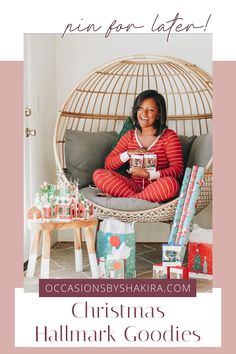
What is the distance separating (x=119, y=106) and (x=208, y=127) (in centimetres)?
65

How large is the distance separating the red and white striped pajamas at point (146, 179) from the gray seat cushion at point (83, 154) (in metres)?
0.09

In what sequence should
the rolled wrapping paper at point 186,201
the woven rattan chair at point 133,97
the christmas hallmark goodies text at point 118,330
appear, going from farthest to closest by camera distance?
the woven rattan chair at point 133,97 → the rolled wrapping paper at point 186,201 → the christmas hallmark goodies text at point 118,330

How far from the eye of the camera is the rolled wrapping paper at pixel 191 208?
320 cm

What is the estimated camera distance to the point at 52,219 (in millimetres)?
3082

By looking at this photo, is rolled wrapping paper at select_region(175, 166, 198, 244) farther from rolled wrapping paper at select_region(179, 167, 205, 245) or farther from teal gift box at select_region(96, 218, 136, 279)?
teal gift box at select_region(96, 218, 136, 279)

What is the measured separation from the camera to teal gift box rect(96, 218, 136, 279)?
315 cm

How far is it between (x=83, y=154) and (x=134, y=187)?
417 mm

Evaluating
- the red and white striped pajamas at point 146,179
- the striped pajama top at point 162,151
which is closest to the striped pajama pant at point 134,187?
the red and white striped pajamas at point 146,179

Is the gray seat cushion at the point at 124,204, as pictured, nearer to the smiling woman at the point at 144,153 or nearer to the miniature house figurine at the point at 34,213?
the smiling woman at the point at 144,153

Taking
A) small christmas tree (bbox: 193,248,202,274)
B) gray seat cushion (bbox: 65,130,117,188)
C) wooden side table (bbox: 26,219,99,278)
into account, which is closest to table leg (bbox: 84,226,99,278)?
wooden side table (bbox: 26,219,99,278)

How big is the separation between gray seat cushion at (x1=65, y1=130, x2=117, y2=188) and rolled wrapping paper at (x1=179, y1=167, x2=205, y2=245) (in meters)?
0.83

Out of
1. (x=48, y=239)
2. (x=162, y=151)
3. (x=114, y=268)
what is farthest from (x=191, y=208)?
(x=48, y=239)

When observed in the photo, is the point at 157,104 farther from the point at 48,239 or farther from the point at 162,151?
the point at 48,239
